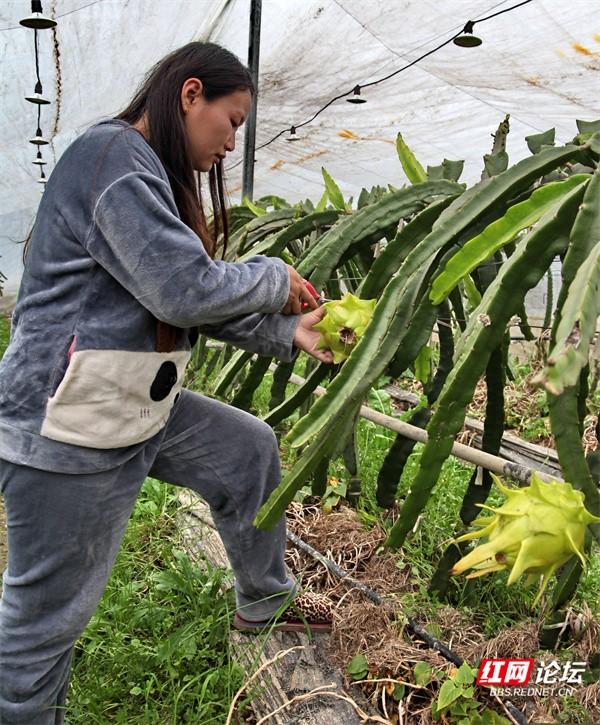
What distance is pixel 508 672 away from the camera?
3.53 ft

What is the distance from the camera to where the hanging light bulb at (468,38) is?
3.37 metres

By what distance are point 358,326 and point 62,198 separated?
0.49 m

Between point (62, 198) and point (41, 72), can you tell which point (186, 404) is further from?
point (41, 72)

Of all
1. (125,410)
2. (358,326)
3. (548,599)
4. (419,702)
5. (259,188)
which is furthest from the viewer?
(259,188)

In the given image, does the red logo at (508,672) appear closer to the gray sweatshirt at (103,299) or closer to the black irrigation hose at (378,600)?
the black irrigation hose at (378,600)

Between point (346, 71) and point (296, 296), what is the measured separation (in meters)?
3.54

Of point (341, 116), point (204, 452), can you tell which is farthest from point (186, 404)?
point (341, 116)

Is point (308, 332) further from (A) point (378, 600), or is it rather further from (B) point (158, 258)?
(A) point (378, 600)

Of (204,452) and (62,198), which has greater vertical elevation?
(62,198)

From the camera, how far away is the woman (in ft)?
3.51

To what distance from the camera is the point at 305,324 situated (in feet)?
4.07

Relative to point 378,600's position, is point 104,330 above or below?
above

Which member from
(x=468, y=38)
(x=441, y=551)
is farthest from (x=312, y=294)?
(x=468, y=38)

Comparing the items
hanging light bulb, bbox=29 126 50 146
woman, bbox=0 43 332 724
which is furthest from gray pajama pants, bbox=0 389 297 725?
hanging light bulb, bbox=29 126 50 146
